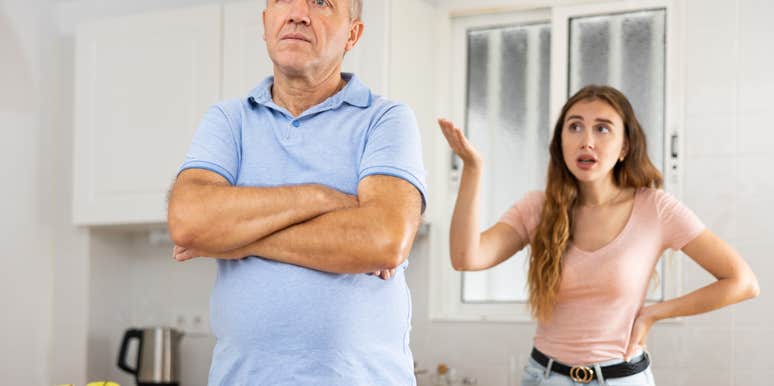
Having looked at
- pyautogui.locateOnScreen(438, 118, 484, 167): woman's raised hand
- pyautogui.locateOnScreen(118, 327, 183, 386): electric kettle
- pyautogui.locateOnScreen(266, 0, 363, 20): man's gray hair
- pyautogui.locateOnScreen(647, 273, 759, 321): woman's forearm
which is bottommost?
pyautogui.locateOnScreen(118, 327, 183, 386): electric kettle

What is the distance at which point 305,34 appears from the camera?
5.24 ft

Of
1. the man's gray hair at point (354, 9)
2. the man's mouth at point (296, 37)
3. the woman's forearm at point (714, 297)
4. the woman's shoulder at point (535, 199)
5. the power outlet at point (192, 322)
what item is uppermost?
the man's gray hair at point (354, 9)

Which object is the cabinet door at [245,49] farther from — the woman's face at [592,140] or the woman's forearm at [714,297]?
the woman's forearm at [714,297]

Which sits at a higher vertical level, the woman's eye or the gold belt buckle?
the woman's eye

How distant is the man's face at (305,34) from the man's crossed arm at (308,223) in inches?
8.6

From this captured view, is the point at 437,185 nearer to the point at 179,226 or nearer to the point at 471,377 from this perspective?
the point at 471,377

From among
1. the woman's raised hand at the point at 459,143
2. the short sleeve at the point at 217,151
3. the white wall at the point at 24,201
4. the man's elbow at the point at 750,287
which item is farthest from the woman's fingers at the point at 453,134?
the white wall at the point at 24,201

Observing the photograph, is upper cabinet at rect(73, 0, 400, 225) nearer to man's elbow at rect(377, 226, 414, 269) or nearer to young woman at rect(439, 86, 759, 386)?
young woman at rect(439, 86, 759, 386)

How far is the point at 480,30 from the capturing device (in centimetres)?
370

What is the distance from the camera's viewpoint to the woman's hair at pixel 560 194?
2438 millimetres

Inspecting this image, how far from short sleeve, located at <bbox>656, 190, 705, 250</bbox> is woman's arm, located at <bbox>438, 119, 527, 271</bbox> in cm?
35

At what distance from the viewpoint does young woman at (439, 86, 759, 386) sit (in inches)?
93.9

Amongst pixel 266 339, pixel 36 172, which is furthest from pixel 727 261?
pixel 36 172

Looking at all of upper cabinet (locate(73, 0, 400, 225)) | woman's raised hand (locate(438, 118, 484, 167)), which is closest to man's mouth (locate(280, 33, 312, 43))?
woman's raised hand (locate(438, 118, 484, 167))
